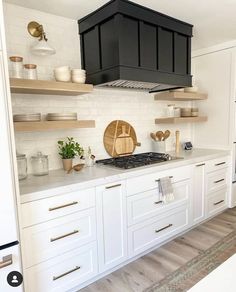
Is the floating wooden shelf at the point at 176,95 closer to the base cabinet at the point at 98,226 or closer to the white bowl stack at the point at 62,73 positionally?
the base cabinet at the point at 98,226

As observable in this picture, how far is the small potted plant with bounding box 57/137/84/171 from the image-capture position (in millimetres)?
2242

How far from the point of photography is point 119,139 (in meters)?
2.78

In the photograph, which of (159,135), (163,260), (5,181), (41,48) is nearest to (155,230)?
(163,260)

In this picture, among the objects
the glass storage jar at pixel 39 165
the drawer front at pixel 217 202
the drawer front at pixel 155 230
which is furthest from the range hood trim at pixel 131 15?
the drawer front at pixel 217 202

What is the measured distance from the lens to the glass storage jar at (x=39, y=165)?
213cm

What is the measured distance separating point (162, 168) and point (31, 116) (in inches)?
52.2

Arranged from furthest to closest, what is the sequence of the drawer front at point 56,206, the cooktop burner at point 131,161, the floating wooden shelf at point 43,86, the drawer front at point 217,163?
the drawer front at point 217,163 → the cooktop burner at point 131,161 → the floating wooden shelf at point 43,86 → the drawer front at point 56,206

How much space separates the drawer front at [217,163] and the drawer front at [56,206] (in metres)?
1.76

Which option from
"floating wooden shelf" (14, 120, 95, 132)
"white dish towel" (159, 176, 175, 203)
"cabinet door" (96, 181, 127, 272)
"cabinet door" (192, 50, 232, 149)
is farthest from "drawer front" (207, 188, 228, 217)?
"floating wooden shelf" (14, 120, 95, 132)

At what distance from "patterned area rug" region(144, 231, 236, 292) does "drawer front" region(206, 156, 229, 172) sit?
33.6 inches

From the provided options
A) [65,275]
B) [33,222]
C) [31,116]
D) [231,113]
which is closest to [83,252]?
[65,275]

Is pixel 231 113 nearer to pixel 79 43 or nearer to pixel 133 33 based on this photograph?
pixel 133 33

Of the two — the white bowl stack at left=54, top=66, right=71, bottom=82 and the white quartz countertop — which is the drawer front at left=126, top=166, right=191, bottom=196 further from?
the white bowl stack at left=54, top=66, right=71, bottom=82

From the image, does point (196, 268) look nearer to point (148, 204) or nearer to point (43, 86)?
point (148, 204)
